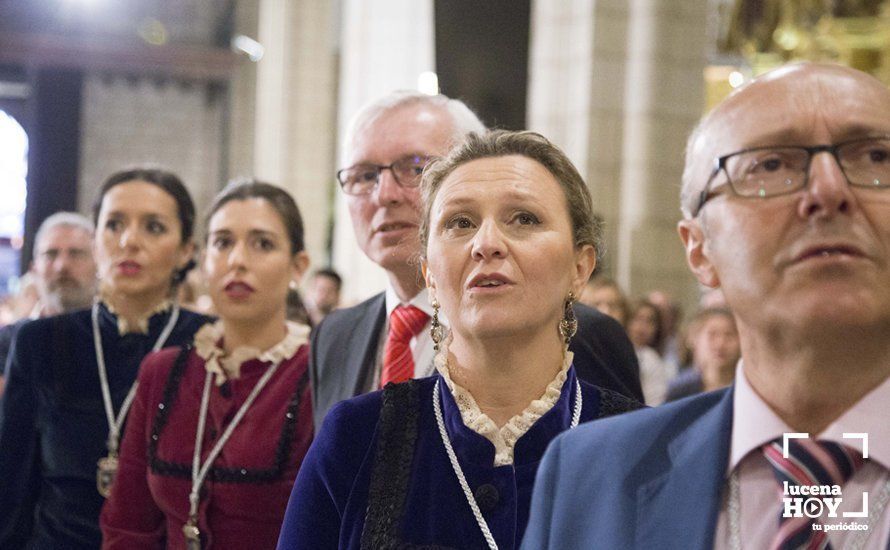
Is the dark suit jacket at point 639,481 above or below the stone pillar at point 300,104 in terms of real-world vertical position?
below

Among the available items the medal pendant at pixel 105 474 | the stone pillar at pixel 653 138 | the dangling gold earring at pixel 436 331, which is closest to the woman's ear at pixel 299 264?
the medal pendant at pixel 105 474

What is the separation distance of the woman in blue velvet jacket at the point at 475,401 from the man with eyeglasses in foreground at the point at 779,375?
1.24 ft

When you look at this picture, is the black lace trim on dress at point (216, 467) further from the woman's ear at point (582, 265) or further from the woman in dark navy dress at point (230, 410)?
the woman's ear at point (582, 265)

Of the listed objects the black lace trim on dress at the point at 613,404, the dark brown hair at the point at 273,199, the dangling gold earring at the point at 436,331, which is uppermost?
the dark brown hair at the point at 273,199

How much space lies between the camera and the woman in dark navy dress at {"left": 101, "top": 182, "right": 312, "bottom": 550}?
10.3 ft

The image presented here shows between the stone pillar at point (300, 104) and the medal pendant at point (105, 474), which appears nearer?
the medal pendant at point (105, 474)

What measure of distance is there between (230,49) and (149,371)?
64.9 ft

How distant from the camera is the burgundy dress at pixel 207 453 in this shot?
3117mm

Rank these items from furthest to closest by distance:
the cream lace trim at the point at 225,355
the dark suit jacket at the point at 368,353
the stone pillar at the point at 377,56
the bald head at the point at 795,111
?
1. the stone pillar at the point at 377,56
2. the cream lace trim at the point at 225,355
3. the dark suit jacket at the point at 368,353
4. the bald head at the point at 795,111

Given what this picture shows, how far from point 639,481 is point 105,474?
2.34 metres

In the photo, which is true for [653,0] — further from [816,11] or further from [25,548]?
[25,548]

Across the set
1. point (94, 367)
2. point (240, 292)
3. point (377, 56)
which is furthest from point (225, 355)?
point (377, 56)

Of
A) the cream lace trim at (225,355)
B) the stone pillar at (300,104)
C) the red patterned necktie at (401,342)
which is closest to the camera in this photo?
the red patterned necktie at (401,342)

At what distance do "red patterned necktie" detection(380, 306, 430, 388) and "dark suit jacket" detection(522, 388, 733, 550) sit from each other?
1174 mm
